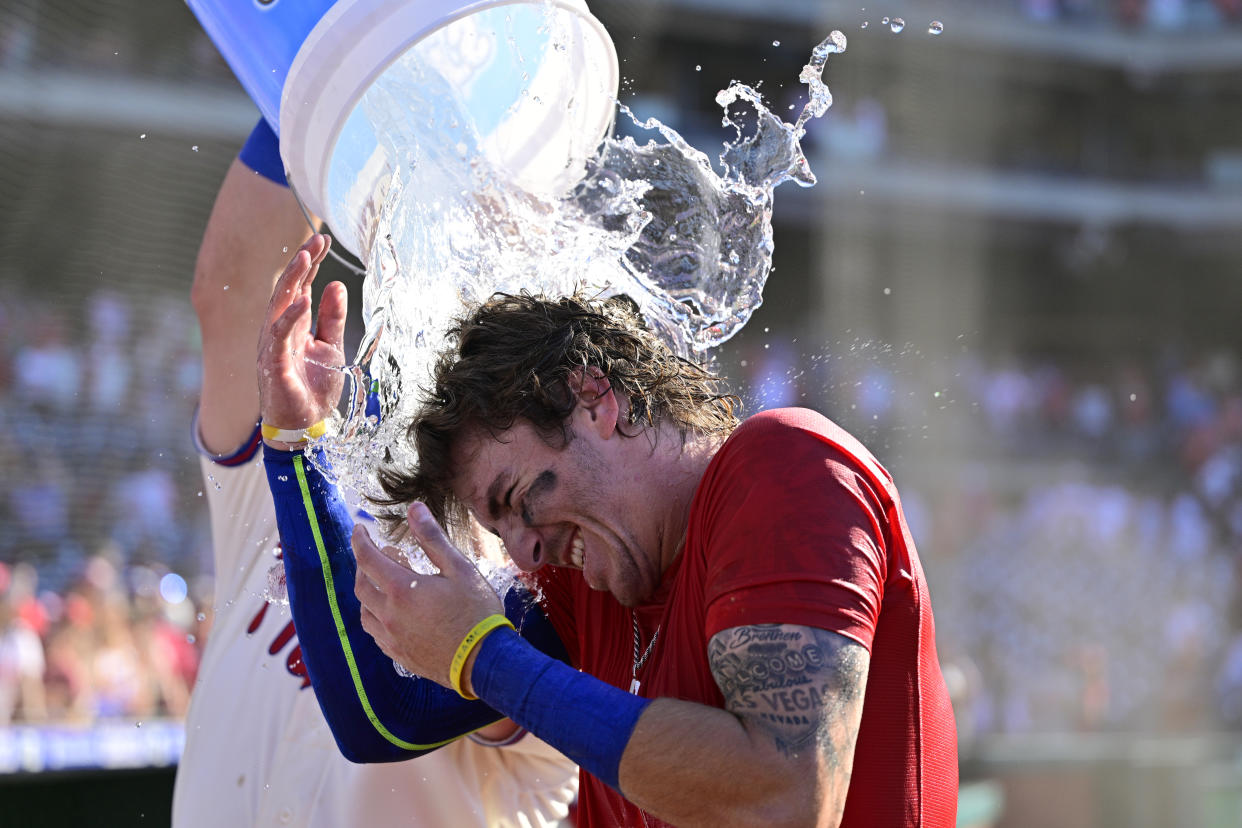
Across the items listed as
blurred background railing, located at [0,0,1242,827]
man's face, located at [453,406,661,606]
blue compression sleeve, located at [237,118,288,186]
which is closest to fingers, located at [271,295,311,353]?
man's face, located at [453,406,661,606]

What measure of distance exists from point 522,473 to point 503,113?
2.40 ft

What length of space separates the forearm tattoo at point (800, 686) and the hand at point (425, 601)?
1.11 feet

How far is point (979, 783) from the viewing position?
6629mm

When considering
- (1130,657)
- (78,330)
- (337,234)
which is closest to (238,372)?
(337,234)

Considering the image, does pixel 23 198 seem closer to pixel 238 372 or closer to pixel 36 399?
pixel 36 399

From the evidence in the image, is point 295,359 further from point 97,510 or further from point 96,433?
point 96,433

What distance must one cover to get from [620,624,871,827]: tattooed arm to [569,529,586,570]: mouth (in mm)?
395

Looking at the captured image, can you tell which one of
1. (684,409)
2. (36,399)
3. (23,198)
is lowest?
(36,399)

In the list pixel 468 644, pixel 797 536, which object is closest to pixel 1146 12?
pixel 797 536

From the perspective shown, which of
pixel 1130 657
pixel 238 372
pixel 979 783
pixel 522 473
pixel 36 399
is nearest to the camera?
pixel 522 473

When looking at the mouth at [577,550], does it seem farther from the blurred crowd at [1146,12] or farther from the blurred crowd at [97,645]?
the blurred crowd at [1146,12]

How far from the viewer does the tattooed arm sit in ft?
4.15

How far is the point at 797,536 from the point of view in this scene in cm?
132

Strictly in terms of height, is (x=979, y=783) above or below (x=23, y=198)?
above
